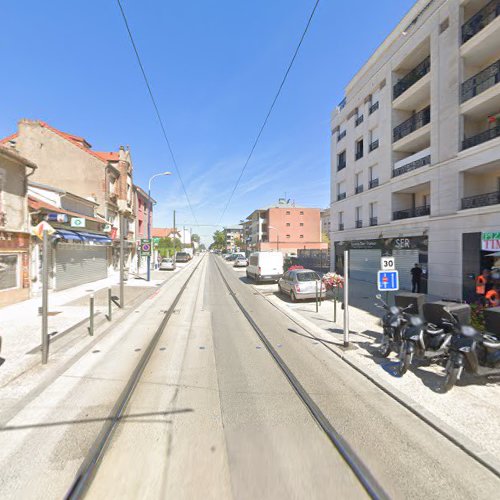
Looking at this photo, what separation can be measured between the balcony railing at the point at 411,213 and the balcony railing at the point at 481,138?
3.68 metres

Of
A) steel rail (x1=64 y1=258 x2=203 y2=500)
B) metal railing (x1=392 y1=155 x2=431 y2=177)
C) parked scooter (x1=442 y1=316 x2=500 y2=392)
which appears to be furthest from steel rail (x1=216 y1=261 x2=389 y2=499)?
metal railing (x1=392 y1=155 x2=431 y2=177)

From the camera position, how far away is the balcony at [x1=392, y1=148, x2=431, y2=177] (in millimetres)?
14818

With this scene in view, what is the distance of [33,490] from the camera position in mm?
2533

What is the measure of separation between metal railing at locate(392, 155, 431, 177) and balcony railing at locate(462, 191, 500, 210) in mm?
3384

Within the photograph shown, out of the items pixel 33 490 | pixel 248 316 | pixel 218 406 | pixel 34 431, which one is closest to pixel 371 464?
pixel 218 406

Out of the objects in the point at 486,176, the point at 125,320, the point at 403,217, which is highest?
the point at 486,176

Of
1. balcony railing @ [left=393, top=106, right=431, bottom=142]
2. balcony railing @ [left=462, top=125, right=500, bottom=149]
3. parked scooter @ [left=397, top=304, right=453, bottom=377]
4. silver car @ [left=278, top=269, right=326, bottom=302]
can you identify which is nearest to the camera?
parked scooter @ [left=397, top=304, right=453, bottom=377]

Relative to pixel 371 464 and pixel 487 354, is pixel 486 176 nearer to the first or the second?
pixel 487 354

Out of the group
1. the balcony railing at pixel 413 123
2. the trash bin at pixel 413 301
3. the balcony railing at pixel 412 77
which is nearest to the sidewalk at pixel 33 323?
the trash bin at pixel 413 301

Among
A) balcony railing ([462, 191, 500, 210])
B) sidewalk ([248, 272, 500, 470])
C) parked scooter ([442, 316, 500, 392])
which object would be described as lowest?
sidewalk ([248, 272, 500, 470])

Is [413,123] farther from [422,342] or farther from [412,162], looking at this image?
[422,342]

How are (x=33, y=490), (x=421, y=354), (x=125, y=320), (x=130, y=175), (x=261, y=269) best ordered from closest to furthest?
1. (x=33, y=490)
2. (x=421, y=354)
3. (x=125, y=320)
4. (x=261, y=269)
5. (x=130, y=175)

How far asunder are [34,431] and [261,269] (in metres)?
15.8

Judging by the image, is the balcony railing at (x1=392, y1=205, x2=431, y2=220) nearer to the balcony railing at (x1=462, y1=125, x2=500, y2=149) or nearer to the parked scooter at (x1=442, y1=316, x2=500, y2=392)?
the balcony railing at (x1=462, y1=125, x2=500, y2=149)
